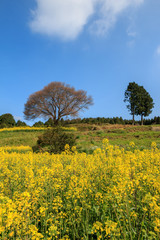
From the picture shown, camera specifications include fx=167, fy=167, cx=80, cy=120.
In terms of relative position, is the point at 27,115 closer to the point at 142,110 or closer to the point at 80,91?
the point at 80,91

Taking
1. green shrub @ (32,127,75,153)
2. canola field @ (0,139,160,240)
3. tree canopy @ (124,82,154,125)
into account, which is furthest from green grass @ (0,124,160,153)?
tree canopy @ (124,82,154,125)

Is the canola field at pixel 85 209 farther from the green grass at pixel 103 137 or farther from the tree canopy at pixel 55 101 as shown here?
the tree canopy at pixel 55 101

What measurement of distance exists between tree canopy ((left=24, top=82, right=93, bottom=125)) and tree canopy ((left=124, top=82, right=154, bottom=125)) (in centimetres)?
1016

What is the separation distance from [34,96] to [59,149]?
2256cm

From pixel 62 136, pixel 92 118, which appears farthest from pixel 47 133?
pixel 92 118

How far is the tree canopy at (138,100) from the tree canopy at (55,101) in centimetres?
1016

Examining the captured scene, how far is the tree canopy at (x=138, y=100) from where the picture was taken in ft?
124

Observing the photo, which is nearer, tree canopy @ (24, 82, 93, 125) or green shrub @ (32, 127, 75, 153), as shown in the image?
green shrub @ (32, 127, 75, 153)

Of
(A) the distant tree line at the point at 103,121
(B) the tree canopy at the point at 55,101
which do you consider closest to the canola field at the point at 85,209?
(B) the tree canopy at the point at 55,101

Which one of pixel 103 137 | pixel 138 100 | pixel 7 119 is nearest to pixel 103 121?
pixel 138 100

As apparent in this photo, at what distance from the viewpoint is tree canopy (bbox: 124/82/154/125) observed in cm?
3775

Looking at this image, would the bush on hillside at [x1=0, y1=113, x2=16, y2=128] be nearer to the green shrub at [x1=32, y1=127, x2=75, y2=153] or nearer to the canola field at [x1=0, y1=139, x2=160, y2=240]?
the green shrub at [x1=32, y1=127, x2=75, y2=153]

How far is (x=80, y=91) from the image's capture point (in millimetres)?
33844

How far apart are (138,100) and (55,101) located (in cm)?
1856
